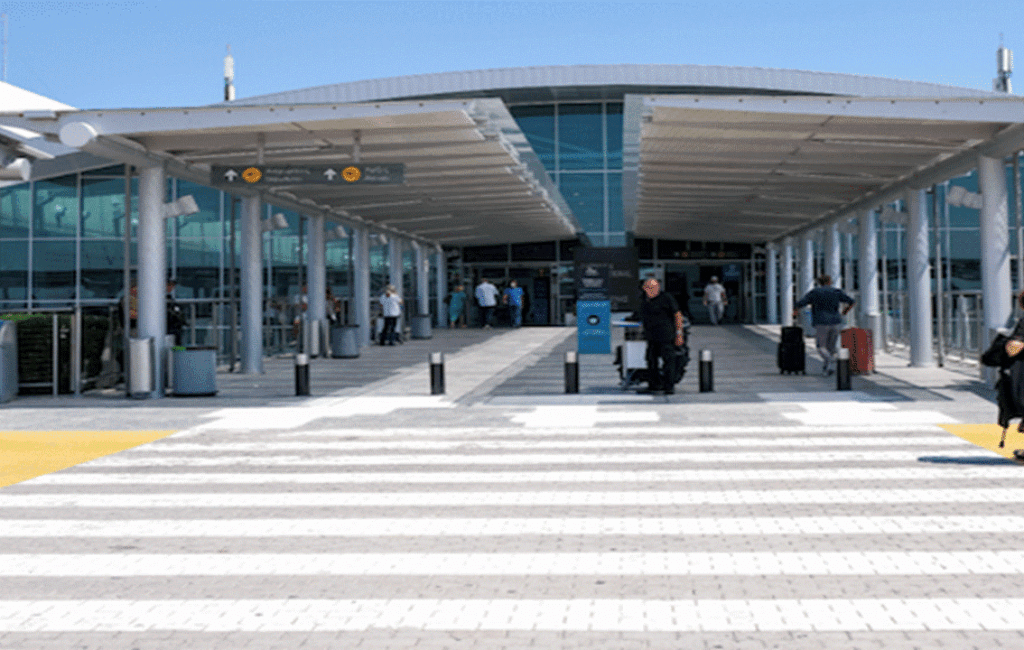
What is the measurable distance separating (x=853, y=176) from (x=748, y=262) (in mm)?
23471

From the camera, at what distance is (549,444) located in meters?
11.4

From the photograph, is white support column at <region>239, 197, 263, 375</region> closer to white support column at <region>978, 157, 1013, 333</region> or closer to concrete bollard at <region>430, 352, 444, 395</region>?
concrete bollard at <region>430, 352, 444, 395</region>

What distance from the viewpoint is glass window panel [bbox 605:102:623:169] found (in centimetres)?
4600

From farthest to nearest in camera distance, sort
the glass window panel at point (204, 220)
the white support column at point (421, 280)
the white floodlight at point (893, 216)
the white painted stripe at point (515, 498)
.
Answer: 1. the glass window panel at point (204, 220)
2. the white support column at point (421, 280)
3. the white floodlight at point (893, 216)
4. the white painted stripe at point (515, 498)

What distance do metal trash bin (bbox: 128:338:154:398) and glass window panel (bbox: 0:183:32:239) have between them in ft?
78.7

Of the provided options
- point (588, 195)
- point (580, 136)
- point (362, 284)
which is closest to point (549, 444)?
point (362, 284)

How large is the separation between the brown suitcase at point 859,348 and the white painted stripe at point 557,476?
33.4 ft

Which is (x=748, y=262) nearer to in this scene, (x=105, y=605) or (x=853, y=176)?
(x=853, y=176)

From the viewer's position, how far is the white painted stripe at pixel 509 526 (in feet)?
23.1

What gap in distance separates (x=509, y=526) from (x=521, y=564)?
3.44 ft

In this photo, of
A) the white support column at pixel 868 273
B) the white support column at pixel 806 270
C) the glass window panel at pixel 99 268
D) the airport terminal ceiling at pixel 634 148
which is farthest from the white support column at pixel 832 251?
the glass window panel at pixel 99 268

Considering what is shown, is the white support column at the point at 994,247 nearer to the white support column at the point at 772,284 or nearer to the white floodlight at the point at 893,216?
the white floodlight at the point at 893,216

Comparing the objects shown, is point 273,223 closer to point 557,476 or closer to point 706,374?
point 706,374

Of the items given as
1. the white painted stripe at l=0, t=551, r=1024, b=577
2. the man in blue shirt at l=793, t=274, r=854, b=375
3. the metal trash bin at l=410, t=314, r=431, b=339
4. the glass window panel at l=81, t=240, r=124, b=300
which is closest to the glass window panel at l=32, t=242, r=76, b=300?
the glass window panel at l=81, t=240, r=124, b=300
